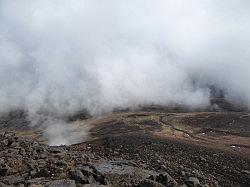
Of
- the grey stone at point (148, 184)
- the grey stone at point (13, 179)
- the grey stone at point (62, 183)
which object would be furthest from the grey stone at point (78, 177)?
the grey stone at point (148, 184)

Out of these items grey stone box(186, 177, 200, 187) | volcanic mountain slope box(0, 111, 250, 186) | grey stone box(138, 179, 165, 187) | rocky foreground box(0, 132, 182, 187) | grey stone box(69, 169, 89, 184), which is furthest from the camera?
grey stone box(186, 177, 200, 187)

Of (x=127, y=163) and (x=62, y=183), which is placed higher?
(x=127, y=163)

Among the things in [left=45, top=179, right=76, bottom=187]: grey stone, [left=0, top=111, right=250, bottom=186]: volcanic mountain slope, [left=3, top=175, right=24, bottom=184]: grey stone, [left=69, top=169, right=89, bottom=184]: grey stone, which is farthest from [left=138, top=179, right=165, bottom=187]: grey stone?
[left=3, top=175, right=24, bottom=184]: grey stone

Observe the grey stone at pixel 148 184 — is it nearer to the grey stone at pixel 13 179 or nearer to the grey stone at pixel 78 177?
the grey stone at pixel 78 177

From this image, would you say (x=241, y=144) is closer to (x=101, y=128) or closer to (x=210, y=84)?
(x=101, y=128)

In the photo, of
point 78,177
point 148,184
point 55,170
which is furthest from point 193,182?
point 55,170

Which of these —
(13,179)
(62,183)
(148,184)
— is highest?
(13,179)

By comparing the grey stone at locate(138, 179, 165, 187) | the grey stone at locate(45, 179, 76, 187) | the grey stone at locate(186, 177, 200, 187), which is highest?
the grey stone at locate(45, 179, 76, 187)

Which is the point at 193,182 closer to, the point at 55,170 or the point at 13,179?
the point at 55,170

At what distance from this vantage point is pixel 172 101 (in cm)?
8238

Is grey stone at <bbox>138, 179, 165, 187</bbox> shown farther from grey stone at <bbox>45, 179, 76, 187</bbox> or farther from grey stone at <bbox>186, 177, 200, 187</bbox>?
grey stone at <bbox>45, 179, 76, 187</bbox>

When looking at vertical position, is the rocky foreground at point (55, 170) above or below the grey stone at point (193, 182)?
above

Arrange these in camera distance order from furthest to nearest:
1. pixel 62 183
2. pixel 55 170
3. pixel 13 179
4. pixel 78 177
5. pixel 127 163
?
pixel 127 163
pixel 55 170
pixel 78 177
pixel 13 179
pixel 62 183

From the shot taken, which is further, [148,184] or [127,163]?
[127,163]
